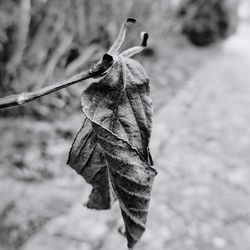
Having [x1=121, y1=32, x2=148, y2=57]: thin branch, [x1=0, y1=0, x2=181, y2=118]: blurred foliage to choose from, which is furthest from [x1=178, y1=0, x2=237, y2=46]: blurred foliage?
[x1=121, y1=32, x2=148, y2=57]: thin branch

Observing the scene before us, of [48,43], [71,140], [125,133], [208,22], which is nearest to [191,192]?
[71,140]

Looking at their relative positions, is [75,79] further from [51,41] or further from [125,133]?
[51,41]

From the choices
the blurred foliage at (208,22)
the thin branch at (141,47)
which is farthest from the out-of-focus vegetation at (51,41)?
the blurred foliage at (208,22)

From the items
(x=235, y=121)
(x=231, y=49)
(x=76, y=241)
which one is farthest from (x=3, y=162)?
(x=231, y=49)

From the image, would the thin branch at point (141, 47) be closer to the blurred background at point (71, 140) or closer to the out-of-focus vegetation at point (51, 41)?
the blurred background at point (71, 140)

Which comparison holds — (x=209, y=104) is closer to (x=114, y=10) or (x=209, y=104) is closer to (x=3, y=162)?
(x=114, y=10)
